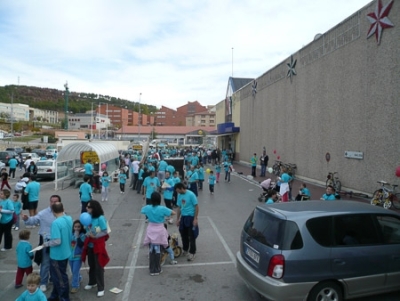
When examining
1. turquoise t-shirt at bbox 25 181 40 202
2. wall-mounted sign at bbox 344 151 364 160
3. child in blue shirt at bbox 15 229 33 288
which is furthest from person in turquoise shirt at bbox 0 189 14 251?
wall-mounted sign at bbox 344 151 364 160

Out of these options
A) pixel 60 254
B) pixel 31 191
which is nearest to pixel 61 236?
pixel 60 254

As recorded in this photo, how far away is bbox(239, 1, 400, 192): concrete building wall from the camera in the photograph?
42.2 feet

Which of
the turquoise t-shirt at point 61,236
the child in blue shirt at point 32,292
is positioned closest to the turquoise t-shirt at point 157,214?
the turquoise t-shirt at point 61,236

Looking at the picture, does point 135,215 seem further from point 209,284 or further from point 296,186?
point 296,186

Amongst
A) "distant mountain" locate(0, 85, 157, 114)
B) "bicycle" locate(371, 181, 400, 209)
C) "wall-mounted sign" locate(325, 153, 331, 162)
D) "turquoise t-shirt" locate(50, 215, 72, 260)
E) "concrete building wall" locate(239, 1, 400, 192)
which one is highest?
"distant mountain" locate(0, 85, 157, 114)

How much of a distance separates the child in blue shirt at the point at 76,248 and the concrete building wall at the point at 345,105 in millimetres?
11538

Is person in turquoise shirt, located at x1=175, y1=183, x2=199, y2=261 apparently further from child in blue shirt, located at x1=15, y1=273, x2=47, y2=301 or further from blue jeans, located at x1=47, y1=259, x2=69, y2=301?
child in blue shirt, located at x1=15, y1=273, x2=47, y2=301

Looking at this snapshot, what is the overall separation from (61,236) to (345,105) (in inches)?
566

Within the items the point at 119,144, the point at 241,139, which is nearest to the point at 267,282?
the point at 241,139

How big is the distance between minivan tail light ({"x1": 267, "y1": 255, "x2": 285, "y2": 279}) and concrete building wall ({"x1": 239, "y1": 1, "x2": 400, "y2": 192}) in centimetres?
1005

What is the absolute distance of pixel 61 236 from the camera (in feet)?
16.6

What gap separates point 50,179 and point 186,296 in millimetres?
19685

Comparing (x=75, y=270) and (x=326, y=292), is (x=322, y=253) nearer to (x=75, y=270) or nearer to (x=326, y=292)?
(x=326, y=292)

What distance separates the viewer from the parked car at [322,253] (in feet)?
15.0
